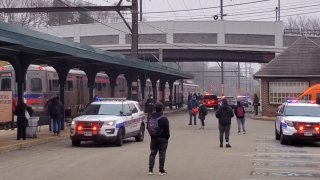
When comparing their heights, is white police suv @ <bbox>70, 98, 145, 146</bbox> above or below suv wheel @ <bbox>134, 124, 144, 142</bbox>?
above

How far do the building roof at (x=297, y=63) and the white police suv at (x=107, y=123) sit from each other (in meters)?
24.2

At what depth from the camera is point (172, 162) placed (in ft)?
49.4

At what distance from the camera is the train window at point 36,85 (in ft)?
104

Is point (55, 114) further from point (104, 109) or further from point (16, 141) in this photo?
point (104, 109)

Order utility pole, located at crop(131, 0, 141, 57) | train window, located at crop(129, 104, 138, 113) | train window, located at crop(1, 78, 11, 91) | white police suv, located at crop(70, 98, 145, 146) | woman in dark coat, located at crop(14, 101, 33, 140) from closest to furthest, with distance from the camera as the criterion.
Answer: white police suv, located at crop(70, 98, 145, 146) → woman in dark coat, located at crop(14, 101, 33, 140) → train window, located at crop(129, 104, 138, 113) → train window, located at crop(1, 78, 11, 91) → utility pole, located at crop(131, 0, 141, 57)

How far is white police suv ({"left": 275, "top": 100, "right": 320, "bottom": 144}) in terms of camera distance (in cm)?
2089

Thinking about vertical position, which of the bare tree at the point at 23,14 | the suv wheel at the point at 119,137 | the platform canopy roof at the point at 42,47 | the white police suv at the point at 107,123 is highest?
the bare tree at the point at 23,14

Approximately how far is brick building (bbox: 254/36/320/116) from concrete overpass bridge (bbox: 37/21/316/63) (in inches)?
598

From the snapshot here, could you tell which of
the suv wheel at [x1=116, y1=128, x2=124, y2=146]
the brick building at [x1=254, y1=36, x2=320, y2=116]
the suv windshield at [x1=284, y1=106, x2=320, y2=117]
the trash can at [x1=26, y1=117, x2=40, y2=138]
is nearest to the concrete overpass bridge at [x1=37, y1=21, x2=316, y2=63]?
the brick building at [x1=254, y1=36, x2=320, y2=116]

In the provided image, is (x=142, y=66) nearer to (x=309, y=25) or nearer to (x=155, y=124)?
(x=155, y=124)

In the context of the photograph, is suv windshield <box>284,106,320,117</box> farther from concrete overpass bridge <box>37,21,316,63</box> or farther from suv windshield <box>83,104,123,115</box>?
concrete overpass bridge <box>37,21,316,63</box>

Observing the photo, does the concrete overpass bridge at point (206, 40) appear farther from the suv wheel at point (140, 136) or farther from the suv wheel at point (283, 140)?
the suv wheel at point (283, 140)

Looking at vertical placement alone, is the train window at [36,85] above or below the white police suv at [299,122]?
above

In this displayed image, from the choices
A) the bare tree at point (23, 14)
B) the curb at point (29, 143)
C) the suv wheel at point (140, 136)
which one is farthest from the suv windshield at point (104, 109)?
the bare tree at point (23, 14)
